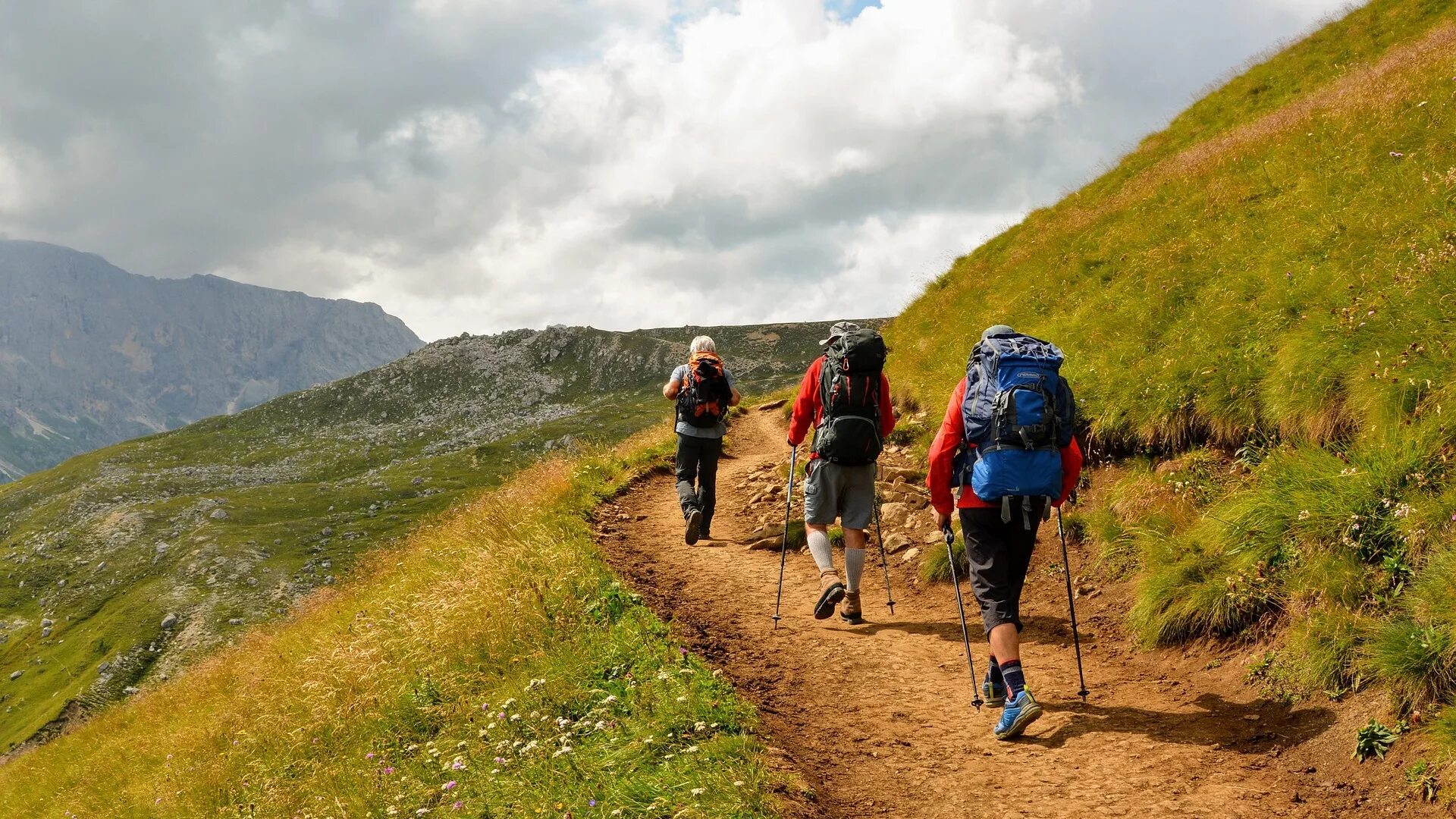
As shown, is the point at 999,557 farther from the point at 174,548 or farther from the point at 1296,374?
the point at 174,548

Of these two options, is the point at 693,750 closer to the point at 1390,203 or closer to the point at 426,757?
the point at 426,757

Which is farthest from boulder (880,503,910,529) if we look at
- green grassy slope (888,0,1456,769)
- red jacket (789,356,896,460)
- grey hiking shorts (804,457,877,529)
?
red jacket (789,356,896,460)

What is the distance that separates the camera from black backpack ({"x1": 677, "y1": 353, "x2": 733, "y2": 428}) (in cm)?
1267

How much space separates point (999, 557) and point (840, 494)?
2980 mm

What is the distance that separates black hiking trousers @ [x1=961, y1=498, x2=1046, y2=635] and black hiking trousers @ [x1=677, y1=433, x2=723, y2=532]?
667 cm

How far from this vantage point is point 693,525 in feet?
43.1

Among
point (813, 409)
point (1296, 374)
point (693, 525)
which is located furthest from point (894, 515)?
point (1296, 374)

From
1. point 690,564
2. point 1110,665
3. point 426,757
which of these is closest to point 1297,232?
point 1110,665

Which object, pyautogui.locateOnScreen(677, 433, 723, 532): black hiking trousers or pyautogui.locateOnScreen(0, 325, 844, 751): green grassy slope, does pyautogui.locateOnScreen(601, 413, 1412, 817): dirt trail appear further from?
pyautogui.locateOnScreen(0, 325, 844, 751): green grassy slope

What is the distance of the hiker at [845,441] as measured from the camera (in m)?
9.04

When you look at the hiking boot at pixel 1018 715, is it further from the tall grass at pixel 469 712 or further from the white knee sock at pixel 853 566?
the white knee sock at pixel 853 566

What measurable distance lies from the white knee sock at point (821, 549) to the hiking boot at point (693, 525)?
12.2 feet

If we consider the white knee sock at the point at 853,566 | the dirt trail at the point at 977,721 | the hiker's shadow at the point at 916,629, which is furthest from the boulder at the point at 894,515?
the white knee sock at the point at 853,566

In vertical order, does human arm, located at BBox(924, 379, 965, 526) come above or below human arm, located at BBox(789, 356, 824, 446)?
below
